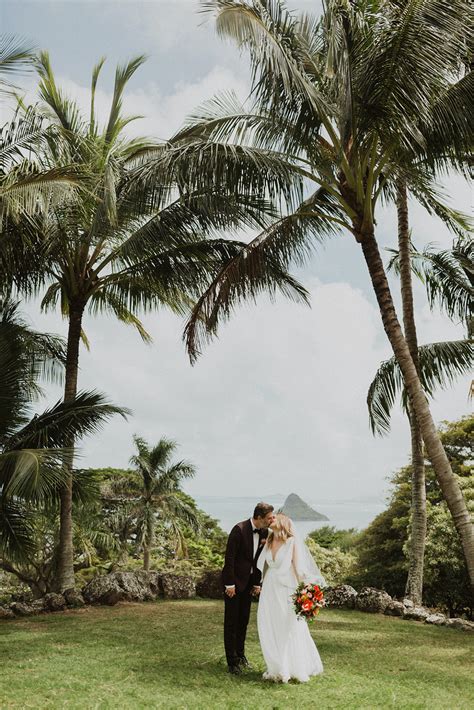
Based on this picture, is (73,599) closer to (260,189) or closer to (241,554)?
(241,554)

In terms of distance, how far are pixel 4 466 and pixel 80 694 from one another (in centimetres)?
432

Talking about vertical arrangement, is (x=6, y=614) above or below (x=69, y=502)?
below

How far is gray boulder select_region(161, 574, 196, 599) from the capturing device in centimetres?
1330

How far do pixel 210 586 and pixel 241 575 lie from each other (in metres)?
7.31

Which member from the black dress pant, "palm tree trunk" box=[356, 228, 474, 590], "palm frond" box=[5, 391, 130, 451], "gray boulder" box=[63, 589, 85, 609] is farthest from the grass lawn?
"palm frond" box=[5, 391, 130, 451]

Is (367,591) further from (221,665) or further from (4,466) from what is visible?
(4,466)

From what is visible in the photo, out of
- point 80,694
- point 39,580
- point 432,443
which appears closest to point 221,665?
point 80,694

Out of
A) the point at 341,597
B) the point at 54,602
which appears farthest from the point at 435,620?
the point at 54,602

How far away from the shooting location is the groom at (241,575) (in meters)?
6.84

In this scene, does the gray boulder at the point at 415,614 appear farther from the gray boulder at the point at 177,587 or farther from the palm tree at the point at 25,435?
the palm tree at the point at 25,435

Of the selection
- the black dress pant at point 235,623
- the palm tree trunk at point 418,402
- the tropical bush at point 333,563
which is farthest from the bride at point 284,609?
the tropical bush at point 333,563

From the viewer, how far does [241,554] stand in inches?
274

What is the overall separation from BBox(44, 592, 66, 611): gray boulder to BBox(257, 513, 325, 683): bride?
237 inches

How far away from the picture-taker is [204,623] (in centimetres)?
1041
